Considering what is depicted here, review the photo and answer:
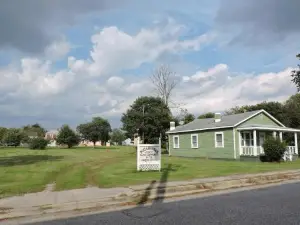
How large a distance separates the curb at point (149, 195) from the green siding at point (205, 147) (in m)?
14.9

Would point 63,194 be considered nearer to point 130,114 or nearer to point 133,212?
point 133,212

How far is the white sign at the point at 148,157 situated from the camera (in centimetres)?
1744

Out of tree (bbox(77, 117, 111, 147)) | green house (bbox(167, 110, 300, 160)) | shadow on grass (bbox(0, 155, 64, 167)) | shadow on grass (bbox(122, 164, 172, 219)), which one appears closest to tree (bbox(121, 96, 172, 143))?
green house (bbox(167, 110, 300, 160))

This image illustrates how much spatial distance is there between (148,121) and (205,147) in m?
17.6

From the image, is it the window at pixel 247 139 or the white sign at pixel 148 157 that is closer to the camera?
the white sign at pixel 148 157

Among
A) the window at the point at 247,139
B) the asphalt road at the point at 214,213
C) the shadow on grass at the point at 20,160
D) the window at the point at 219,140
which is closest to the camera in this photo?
the asphalt road at the point at 214,213

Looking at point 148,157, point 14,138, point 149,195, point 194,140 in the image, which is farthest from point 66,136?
point 149,195

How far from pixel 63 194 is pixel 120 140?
495 feet

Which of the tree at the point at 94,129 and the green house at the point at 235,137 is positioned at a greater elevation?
the tree at the point at 94,129

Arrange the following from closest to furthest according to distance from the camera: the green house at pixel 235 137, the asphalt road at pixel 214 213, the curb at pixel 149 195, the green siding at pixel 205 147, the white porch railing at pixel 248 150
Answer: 1. the asphalt road at pixel 214 213
2. the curb at pixel 149 195
3. the white porch railing at pixel 248 150
4. the green house at pixel 235 137
5. the green siding at pixel 205 147

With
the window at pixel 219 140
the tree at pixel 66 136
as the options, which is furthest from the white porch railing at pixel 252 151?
the tree at pixel 66 136

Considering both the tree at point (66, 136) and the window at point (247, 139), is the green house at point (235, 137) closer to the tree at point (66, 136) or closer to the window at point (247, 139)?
the window at point (247, 139)

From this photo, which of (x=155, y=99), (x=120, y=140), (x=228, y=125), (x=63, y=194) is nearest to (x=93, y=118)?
(x=120, y=140)

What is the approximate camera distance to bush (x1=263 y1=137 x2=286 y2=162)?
26078 mm
